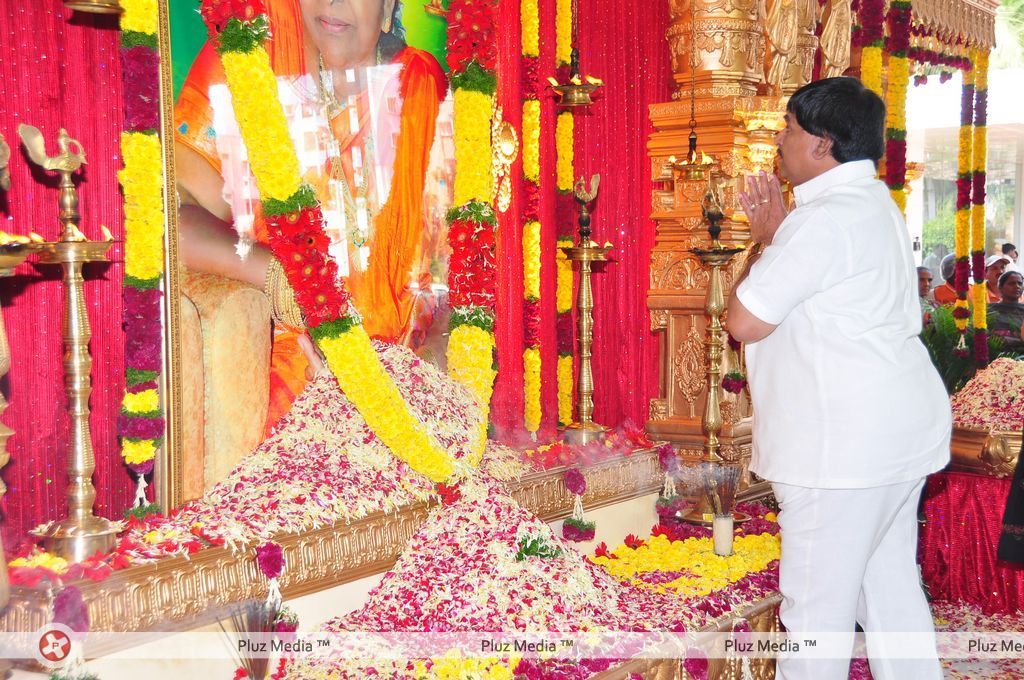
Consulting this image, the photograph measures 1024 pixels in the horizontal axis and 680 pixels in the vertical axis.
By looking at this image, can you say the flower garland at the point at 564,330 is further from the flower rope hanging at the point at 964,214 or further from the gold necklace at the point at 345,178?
the flower rope hanging at the point at 964,214

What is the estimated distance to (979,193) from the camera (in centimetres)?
1095

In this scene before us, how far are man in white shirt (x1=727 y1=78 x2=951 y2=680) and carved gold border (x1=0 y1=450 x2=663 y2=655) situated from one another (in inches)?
70.2

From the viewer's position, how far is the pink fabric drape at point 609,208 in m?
5.88

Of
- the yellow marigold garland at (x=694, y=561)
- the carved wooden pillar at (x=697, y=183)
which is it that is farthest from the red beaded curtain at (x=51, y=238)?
the carved wooden pillar at (x=697, y=183)

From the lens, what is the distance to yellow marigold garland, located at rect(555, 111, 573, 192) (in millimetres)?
6066

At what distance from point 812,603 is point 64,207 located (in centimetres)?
260

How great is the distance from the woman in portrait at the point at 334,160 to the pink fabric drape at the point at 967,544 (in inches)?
109

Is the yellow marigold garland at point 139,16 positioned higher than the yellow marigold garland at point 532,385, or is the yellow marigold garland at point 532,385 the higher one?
the yellow marigold garland at point 139,16

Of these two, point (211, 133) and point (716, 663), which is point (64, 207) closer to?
point (211, 133)

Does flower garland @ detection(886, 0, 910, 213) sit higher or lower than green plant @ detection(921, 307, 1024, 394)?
higher

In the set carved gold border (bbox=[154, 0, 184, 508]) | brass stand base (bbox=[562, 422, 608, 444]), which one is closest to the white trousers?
carved gold border (bbox=[154, 0, 184, 508])

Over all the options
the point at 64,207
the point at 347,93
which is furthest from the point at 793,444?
the point at 347,93

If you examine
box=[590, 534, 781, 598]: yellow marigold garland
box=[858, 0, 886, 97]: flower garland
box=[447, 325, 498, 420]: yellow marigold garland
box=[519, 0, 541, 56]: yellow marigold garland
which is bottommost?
box=[590, 534, 781, 598]: yellow marigold garland

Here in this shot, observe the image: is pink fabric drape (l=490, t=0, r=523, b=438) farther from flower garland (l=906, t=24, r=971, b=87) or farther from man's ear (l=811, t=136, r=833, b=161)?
flower garland (l=906, t=24, r=971, b=87)
